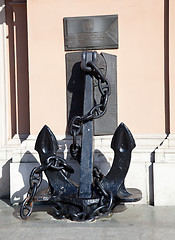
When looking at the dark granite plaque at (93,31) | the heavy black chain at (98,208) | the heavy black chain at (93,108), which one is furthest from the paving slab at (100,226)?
the dark granite plaque at (93,31)

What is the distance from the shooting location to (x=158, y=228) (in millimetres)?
3760

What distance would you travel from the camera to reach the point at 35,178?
402 cm

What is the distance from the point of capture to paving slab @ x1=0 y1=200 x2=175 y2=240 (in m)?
3.59

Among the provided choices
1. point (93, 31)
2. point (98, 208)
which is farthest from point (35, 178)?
point (93, 31)


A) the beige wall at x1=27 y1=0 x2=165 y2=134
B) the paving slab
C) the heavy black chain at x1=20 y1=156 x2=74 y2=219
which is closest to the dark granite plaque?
the beige wall at x1=27 y1=0 x2=165 y2=134

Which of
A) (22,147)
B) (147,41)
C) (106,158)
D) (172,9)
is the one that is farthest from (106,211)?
(172,9)

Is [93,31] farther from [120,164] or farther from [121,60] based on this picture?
[120,164]

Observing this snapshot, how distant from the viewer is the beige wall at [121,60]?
476 cm

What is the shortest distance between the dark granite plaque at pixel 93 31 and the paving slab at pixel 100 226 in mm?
1871

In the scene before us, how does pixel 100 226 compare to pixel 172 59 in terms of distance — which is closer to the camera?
pixel 100 226

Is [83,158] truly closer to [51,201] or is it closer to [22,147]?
[51,201]

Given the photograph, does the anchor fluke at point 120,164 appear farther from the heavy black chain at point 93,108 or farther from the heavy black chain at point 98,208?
the heavy black chain at point 93,108

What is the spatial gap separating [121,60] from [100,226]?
1962 millimetres

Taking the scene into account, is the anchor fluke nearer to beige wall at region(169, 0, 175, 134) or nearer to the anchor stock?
the anchor stock
